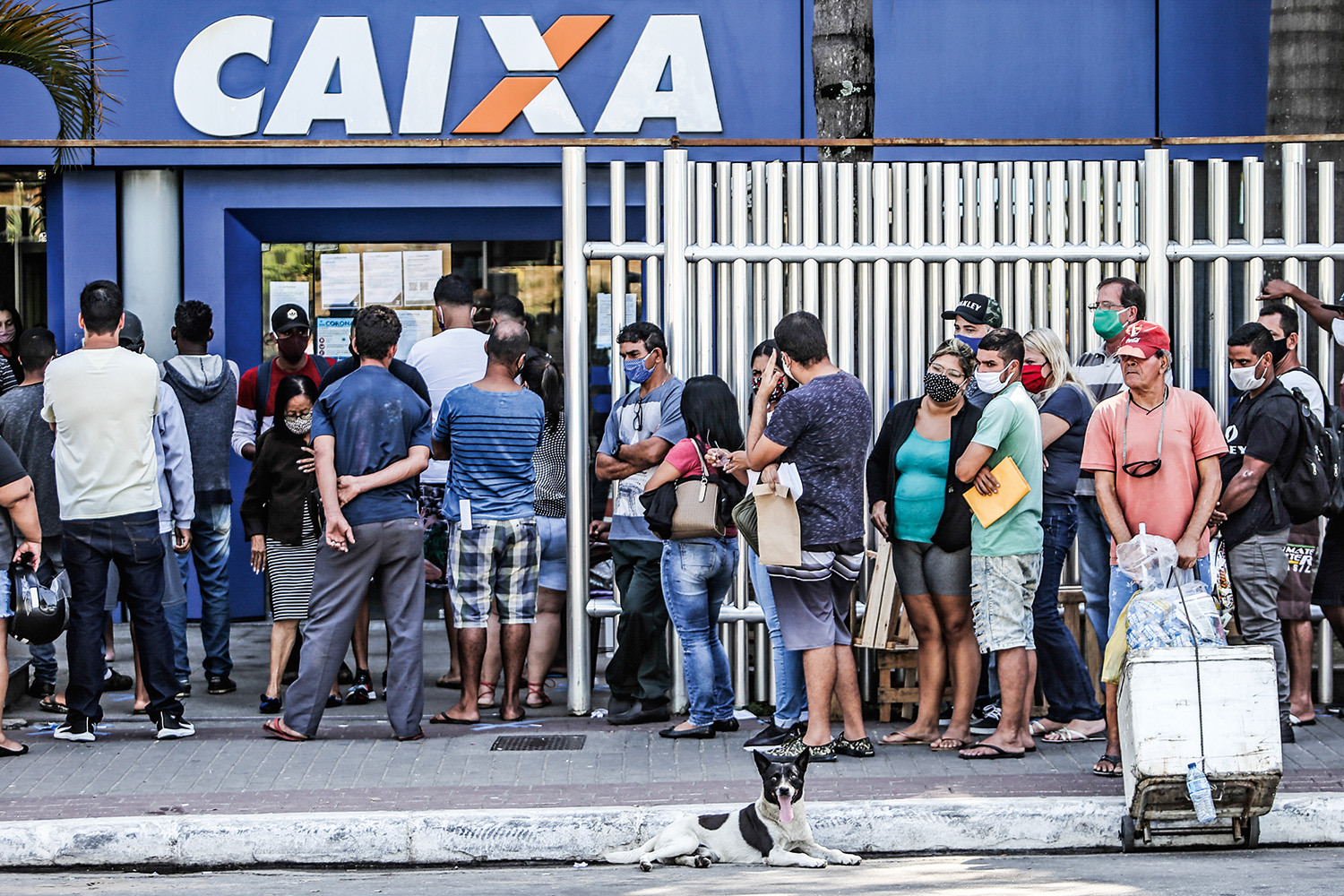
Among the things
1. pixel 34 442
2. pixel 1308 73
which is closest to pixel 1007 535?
pixel 1308 73

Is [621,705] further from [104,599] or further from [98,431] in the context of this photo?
[98,431]

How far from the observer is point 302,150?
1039cm

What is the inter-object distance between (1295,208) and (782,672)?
3.59 m

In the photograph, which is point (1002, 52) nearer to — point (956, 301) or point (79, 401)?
point (956, 301)

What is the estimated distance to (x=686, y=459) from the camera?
7215mm

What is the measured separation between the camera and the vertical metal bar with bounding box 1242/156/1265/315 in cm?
777

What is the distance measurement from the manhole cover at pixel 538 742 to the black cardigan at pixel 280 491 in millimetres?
1642

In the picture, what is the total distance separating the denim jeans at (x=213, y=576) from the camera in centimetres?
852

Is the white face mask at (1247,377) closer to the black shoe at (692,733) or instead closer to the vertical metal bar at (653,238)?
the vertical metal bar at (653,238)

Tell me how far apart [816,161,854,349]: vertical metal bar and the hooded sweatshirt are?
3.41 m

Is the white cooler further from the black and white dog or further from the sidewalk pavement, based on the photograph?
the black and white dog

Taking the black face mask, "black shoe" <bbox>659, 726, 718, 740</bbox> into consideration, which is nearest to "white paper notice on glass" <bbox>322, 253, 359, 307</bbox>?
"black shoe" <bbox>659, 726, 718, 740</bbox>

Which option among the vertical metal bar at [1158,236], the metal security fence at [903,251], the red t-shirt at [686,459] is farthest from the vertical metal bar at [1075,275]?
the red t-shirt at [686,459]

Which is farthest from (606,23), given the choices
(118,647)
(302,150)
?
(118,647)
